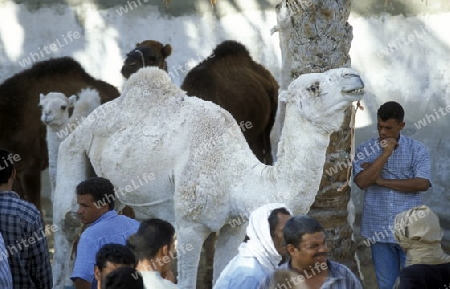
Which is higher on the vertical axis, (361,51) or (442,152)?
(361,51)

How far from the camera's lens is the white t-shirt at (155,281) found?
5355mm

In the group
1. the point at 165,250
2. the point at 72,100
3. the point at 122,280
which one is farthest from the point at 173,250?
the point at 72,100

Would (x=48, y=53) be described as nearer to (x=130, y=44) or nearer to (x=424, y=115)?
(x=130, y=44)

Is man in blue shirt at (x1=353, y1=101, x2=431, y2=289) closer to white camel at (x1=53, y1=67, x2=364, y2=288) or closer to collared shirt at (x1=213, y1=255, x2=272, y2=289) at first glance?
white camel at (x1=53, y1=67, x2=364, y2=288)

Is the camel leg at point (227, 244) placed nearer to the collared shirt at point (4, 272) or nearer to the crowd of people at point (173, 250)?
the crowd of people at point (173, 250)

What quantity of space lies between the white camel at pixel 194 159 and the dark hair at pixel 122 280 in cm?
249

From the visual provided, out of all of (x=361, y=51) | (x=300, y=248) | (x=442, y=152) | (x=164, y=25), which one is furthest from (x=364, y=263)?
(x=300, y=248)

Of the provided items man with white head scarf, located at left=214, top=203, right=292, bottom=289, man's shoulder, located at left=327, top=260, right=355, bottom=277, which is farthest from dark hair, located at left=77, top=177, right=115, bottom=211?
man's shoulder, located at left=327, top=260, right=355, bottom=277

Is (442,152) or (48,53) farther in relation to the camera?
(48,53)

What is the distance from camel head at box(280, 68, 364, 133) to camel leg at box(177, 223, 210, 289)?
1.33 m

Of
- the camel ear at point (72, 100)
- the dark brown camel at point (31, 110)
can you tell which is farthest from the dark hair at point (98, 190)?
the dark brown camel at point (31, 110)

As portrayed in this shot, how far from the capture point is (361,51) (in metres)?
12.3

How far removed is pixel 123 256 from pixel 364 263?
607cm

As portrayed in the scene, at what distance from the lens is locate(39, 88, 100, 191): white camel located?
971 centimetres
